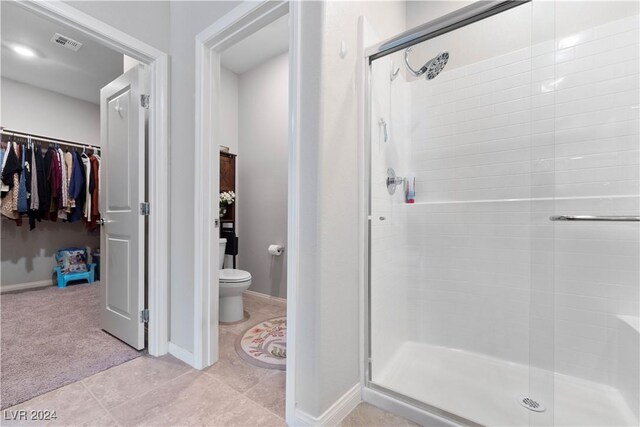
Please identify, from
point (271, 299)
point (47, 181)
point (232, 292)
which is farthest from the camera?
point (47, 181)

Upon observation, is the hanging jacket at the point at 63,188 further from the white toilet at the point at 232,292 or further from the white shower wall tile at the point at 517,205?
the white shower wall tile at the point at 517,205

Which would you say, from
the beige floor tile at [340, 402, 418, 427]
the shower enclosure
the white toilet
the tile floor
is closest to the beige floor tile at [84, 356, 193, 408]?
the tile floor

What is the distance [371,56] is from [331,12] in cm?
32

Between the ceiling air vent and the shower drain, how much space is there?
415cm

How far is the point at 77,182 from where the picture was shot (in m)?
3.50

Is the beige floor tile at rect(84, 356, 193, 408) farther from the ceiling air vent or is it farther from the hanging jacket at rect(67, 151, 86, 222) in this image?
the ceiling air vent

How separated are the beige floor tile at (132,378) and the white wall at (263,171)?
1.29 m

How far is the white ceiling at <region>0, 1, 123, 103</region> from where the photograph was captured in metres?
2.40

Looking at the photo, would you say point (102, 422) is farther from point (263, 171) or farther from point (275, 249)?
point (263, 171)

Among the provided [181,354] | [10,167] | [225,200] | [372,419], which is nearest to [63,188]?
[10,167]

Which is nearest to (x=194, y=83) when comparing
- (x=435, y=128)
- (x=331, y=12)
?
(x=331, y=12)

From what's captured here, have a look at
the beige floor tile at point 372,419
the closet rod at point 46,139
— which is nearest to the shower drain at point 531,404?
the beige floor tile at point 372,419

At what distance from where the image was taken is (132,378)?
62.8 inches

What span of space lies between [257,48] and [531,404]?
11.0 feet
